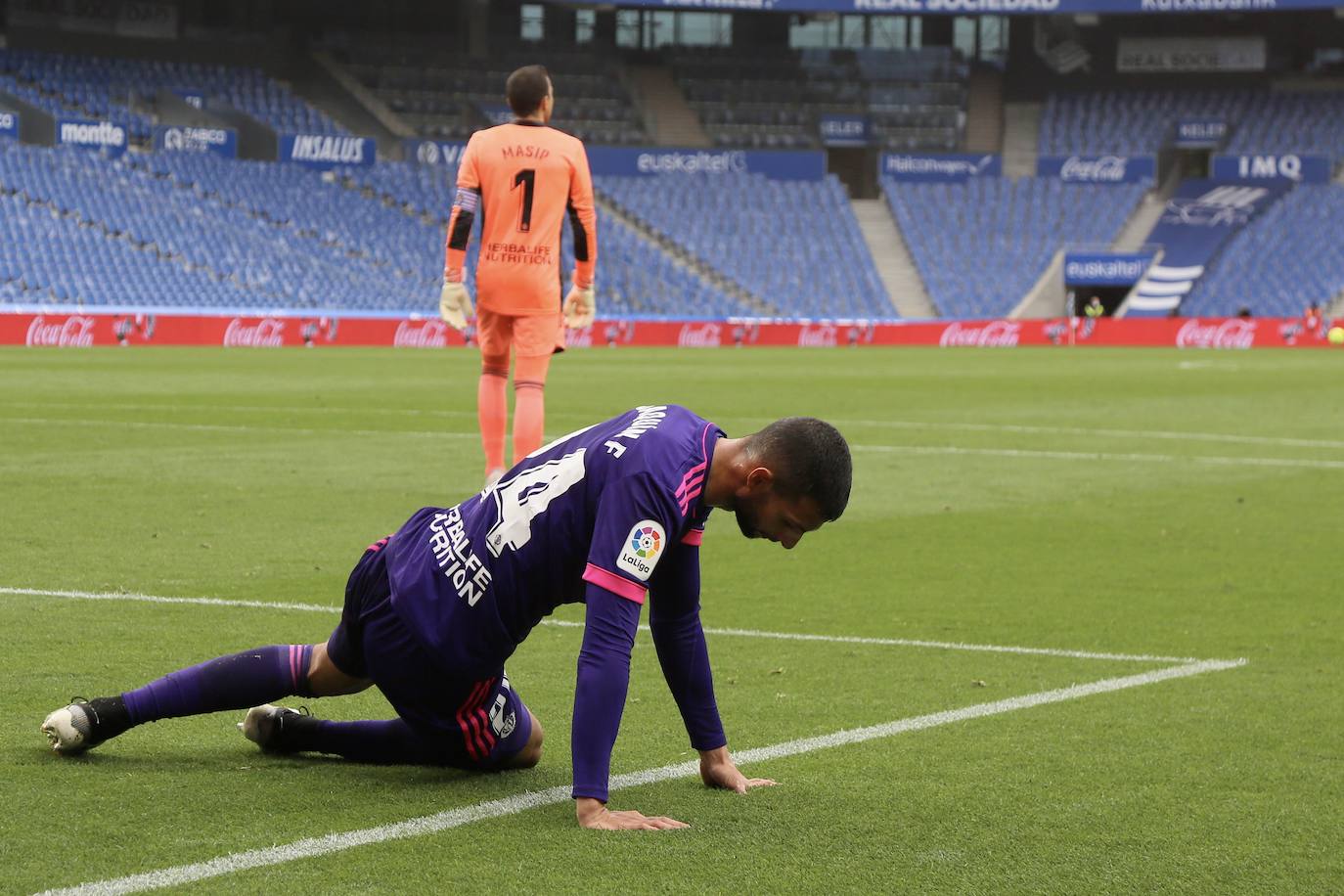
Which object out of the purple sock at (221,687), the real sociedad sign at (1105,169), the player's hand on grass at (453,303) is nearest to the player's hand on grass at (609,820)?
the purple sock at (221,687)

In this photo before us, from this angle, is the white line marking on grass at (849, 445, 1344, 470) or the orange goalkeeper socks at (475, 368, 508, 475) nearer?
the orange goalkeeper socks at (475, 368, 508, 475)

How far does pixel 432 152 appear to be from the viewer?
6291cm

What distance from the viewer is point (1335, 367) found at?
37812 mm

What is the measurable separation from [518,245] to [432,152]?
53.1 meters

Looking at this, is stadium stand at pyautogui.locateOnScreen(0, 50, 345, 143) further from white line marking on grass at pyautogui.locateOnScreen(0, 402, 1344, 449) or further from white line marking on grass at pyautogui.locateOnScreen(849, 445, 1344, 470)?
white line marking on grass at pyautogui.locateOnScreen(849, 445, 1344, 470)

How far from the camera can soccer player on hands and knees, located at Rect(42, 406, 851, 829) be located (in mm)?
4305

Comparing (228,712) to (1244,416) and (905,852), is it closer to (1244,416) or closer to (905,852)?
(905,852)

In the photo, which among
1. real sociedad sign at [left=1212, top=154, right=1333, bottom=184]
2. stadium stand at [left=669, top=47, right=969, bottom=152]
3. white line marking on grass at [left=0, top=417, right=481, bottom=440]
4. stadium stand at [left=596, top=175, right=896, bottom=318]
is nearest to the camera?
white line marking on grass at [left=0, top=417, right=481, bottom=440]

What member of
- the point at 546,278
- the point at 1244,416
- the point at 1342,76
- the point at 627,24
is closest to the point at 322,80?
the point at 627,24

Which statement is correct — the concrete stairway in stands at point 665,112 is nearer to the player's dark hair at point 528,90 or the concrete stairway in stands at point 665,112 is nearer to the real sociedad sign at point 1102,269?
the real sociedad sign at point 1102,269

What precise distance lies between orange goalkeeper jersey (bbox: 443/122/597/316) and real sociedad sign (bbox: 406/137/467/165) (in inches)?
2068

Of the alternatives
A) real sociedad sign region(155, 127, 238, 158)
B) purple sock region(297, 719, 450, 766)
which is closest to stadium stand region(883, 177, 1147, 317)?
real sociedad sign region(155, 127, 238, 158)

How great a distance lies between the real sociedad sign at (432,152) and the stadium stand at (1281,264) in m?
25.3

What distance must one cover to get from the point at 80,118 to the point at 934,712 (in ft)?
172
